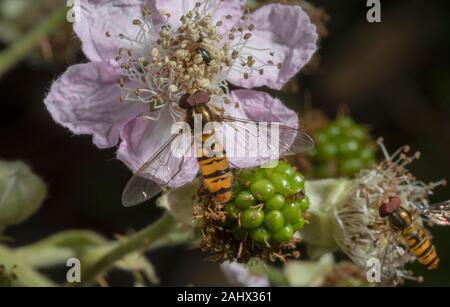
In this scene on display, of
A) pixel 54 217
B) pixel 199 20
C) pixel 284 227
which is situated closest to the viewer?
pixel 284 227

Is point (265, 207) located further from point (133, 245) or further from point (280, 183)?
point (133, 245)

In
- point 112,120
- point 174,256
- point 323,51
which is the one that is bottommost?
point 174,256

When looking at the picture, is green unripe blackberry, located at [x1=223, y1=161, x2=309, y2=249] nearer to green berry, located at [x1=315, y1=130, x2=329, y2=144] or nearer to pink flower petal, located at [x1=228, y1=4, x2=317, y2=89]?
pink flower petal, located at [x1=228, y1=4, x2=317, y2=89]

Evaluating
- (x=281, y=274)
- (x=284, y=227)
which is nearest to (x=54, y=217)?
(x=281, y=274)

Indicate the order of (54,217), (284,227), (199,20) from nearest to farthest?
(284,227)
(199,20)
(54,217)

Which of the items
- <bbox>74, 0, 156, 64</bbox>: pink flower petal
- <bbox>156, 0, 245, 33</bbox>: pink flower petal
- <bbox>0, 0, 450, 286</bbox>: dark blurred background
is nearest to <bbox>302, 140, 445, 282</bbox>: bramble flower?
<bbox>156, 0, 245, 33</bbox>: pink flower petal
